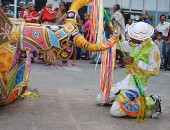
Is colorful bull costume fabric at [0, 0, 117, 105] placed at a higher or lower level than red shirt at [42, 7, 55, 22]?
lower

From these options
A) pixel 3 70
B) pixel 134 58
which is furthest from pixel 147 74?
pixel 3 70

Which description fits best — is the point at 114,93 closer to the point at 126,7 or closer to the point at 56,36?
the point at 56,36

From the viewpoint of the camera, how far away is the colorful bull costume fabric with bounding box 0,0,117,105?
3.90m

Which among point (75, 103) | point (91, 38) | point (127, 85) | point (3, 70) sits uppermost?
point (91, 38)

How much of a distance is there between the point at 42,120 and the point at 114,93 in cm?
114

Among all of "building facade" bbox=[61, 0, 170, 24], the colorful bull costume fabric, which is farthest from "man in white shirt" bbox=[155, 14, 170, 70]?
"building facade" bbox=[61, 0, 170, 24]

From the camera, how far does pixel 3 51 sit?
3.90 meters

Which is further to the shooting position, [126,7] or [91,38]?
[126,7]

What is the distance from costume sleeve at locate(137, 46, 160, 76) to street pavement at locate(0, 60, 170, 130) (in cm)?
56

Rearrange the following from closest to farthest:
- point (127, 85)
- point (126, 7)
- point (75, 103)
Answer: point (127, 85) < point (75, 103) < point (126, 7)

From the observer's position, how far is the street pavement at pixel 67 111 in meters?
3.81

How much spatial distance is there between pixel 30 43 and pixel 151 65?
1427 millimetres

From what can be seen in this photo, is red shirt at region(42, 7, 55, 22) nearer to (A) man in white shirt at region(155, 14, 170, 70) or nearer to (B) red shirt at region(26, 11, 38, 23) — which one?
(B) red shirt at region(26, 11, 38, 23)

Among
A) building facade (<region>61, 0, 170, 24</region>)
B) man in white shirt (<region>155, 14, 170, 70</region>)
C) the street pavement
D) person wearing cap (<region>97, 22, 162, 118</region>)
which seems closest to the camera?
the street pavement
